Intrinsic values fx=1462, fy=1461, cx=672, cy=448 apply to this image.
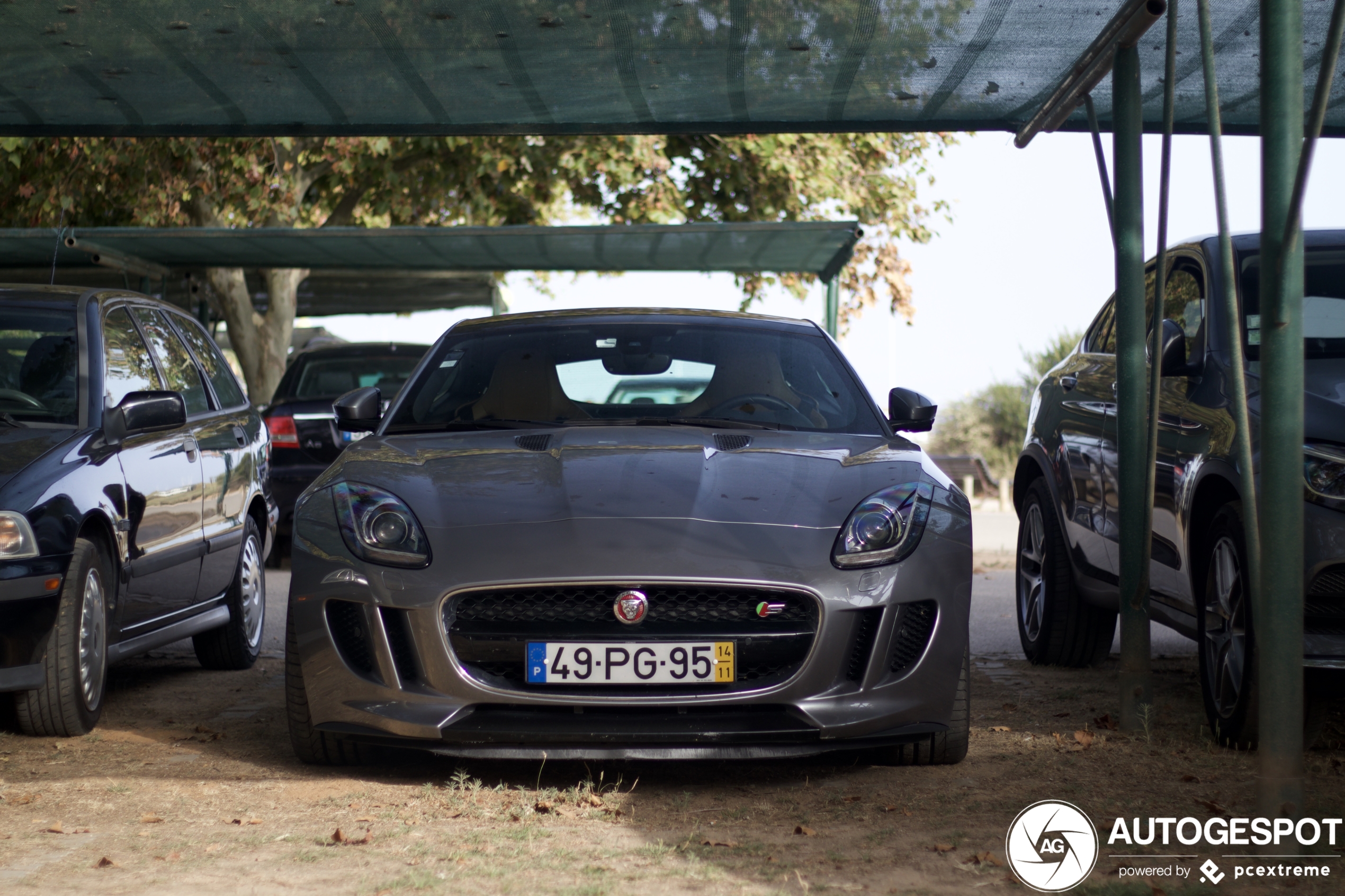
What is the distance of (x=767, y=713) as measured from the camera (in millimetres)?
4133

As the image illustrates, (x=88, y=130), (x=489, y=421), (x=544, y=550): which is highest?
(x=88, y=130)

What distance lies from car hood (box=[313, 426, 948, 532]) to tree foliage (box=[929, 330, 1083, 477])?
Result: 1071 inches

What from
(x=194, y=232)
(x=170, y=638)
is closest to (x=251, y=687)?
(x=170, y=638)

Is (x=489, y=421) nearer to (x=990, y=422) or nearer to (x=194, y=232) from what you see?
(x=194, y=232)

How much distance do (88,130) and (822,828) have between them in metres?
5.43

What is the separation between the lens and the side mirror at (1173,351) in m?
5.27

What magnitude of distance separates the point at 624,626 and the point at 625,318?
1999 mm

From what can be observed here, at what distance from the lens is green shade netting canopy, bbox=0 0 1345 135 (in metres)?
5.72

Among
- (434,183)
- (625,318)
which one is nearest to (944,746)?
(625,318)

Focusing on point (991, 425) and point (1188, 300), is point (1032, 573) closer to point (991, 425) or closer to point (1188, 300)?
point (1188, 300)

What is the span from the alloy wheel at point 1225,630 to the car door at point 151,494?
12.8 feet

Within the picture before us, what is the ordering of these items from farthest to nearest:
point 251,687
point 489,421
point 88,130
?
point 88,130 → point 251,687 → point 489,421

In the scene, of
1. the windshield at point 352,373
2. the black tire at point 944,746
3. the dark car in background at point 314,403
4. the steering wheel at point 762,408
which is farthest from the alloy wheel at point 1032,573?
the windshield at point 352,373

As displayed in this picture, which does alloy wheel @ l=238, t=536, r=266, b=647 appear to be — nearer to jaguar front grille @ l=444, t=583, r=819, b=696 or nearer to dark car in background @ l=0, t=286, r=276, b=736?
dark car in background @ l=0, t=286, r=276, b=736
